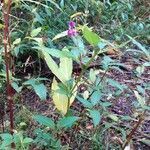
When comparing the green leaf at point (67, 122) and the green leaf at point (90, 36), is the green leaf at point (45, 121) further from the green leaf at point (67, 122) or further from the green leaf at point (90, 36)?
the green leaf at point (90, 36)

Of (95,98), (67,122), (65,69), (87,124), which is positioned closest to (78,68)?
(87,124)

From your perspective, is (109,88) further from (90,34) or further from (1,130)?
(90,34)

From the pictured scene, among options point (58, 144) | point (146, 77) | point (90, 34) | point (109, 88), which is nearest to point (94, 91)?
point (58, 144)

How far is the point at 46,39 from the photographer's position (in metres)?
2.48

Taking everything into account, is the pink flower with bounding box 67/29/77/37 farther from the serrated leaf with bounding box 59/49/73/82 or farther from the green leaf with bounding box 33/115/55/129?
the green leaf with bounding box 33/115/55/129

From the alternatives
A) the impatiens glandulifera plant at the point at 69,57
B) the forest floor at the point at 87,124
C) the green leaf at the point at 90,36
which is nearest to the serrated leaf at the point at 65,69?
the impatiens glandulifera plant at the point at 69,57

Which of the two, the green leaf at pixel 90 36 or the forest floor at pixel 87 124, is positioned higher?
the green leaf at pixel 90 36

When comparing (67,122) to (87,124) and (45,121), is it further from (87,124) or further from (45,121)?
(87,124)

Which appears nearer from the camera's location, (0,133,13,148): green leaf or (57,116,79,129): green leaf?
(0,133,13,148): green leaf

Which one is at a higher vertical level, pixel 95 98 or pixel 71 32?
pixel 71 32

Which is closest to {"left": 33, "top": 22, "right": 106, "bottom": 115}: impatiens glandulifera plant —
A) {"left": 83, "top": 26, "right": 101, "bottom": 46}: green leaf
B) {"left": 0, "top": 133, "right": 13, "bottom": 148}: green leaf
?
{"left": 83, "top": 26, "right": 101, "bottom": 46}: green leaf

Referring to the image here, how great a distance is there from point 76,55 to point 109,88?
989 millimetres

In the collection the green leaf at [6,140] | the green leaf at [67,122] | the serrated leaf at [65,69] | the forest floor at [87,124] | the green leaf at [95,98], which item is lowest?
the forest floor at [87,124]

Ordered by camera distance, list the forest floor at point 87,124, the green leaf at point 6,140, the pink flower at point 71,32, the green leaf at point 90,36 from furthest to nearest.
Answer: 1. the forest floor at point 87,124
2. the pink flower at point 71,32
3. the green leaf at point 6,140
4. the green leaf at point 90,36
